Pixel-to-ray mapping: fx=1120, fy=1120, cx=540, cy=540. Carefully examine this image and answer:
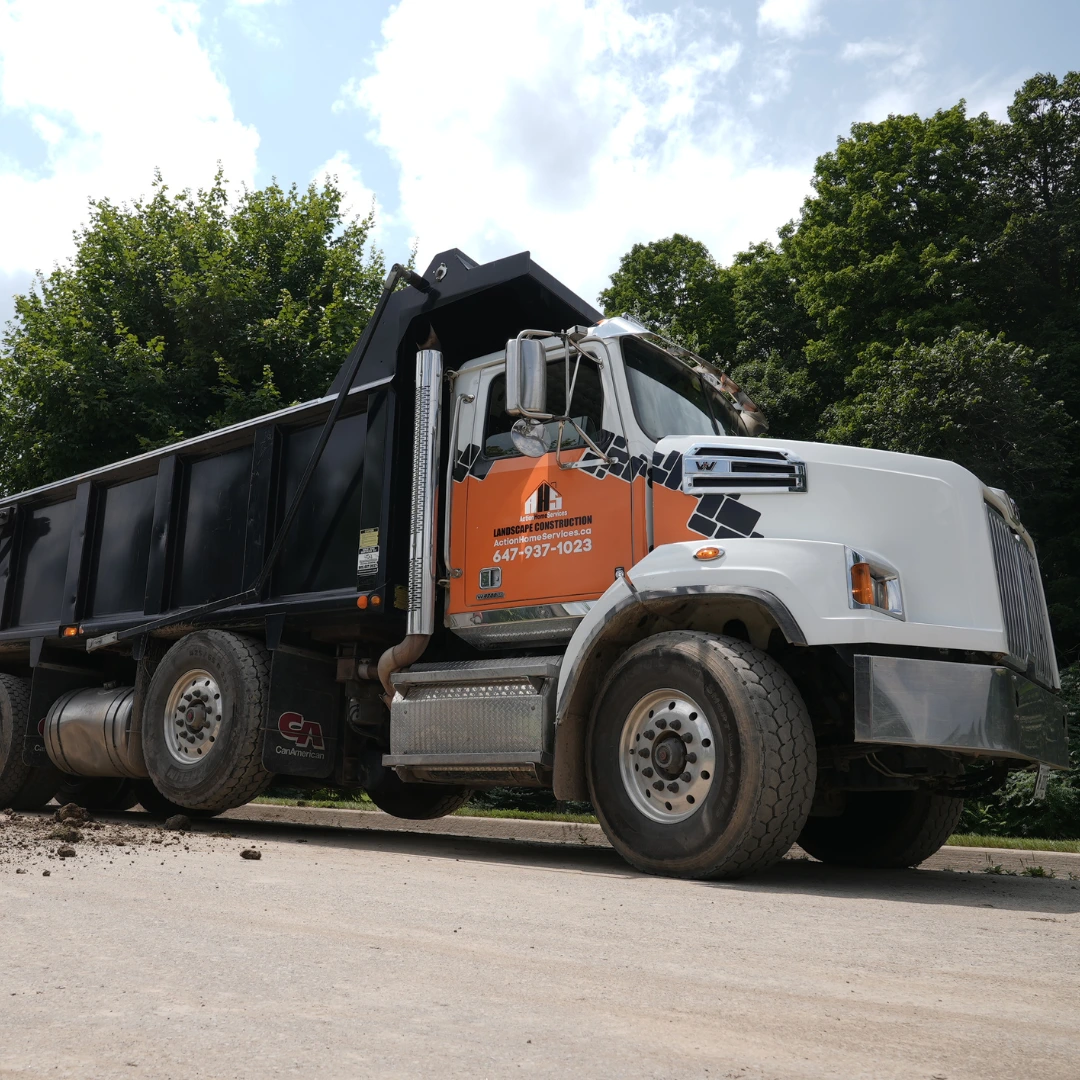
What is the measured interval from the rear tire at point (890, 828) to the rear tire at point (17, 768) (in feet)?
22.9

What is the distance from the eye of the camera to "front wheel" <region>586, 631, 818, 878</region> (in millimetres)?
5328

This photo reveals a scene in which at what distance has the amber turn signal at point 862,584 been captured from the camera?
5.47m

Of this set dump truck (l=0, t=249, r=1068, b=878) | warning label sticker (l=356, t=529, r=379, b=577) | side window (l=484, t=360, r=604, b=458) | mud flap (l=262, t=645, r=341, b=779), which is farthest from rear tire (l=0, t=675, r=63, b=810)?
side window (l=484, t=360, r=604, b=458)

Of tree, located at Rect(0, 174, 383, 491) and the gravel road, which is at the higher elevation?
tree, located at Rect(0, 174, 383, 491)

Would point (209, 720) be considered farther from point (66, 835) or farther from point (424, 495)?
point (424, 495)

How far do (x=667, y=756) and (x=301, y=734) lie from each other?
3.21 metres

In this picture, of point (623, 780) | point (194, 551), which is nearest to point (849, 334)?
point (194, 551)

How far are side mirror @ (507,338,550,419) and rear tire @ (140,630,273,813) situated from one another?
118 inches

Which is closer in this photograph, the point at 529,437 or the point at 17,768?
the point at 529,437

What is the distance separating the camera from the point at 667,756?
5.71 meters

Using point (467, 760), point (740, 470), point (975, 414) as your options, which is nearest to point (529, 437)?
point (740, 470)

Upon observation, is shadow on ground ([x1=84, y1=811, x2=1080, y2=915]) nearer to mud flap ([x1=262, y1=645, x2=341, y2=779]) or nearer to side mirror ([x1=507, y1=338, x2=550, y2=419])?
mud flap ([x1=262, y1=645, x2=341, y2=779])

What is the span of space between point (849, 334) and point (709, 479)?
20.9 m

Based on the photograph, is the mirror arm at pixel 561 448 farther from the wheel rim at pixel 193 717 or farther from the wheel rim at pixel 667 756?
the wheel rim at pixel 193 717
